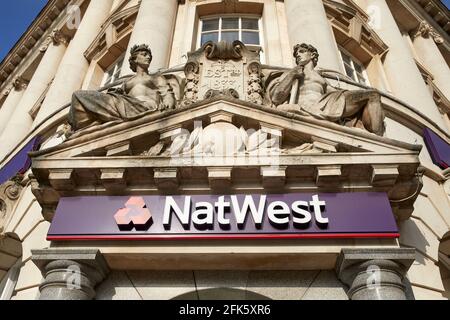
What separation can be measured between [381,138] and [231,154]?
260 centimetres

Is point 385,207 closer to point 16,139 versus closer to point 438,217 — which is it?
point 438,217

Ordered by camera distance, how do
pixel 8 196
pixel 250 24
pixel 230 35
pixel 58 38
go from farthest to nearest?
1. pixel 58 38
2. pixel 250 24
3. pixel 230 35
4. pixel 8 196

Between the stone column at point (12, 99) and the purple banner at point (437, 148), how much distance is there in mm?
20142

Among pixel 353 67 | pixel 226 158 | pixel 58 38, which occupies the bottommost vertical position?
pixel 226 158

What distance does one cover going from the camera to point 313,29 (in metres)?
13.1

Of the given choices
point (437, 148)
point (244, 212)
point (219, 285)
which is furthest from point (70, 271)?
point (437, 148)

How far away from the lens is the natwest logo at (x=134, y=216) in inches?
284

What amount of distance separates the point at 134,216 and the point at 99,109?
249 centimetres

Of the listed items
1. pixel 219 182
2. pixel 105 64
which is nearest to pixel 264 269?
pixel 219 182

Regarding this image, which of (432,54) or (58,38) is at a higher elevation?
(58,38)

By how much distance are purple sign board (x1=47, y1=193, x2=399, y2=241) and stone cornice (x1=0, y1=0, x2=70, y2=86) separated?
64.5 ft

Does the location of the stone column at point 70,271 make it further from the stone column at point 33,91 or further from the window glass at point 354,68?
the stone column at point 33,91

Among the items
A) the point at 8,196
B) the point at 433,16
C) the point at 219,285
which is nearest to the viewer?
the point at 219,285

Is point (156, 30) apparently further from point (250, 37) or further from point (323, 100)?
point (323, 100)
